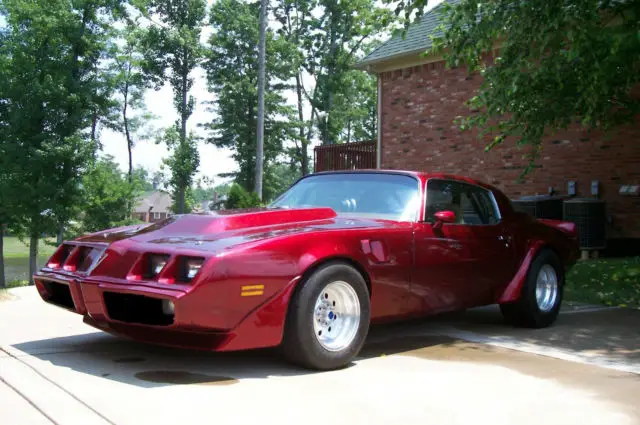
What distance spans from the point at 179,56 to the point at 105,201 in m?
13.8

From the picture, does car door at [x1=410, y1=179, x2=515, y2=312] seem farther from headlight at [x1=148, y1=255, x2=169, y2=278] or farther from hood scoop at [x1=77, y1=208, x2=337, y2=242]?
headlight at [x1=148, y1=255, x2=169, y2=278]

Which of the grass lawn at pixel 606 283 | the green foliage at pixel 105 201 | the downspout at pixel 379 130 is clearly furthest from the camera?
the green foliage at pixel 105 201

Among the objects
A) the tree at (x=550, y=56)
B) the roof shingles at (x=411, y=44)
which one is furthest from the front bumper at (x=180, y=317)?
the roof shingles at (x=411, y=44)

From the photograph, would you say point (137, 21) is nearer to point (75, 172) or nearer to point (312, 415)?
point (75, 172)

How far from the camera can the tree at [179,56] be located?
41.5 metres

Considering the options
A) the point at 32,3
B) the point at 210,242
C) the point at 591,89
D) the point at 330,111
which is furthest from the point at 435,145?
the point at 330,111

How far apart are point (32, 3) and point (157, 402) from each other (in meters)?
32.1

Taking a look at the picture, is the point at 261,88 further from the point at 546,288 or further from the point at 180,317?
the point at 180,317

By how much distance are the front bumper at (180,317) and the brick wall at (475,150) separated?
9982mm

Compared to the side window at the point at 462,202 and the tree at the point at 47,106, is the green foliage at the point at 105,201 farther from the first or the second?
the side window at the point at 462,202

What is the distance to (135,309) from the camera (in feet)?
13.0

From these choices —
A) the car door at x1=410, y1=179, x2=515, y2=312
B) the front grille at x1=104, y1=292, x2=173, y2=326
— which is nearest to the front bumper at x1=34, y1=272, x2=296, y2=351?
the front grille at x1=104, y1=292, x2=173, y2=326

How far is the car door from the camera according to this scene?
4.88 meters

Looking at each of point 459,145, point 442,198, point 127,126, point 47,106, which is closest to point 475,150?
point 459,145
